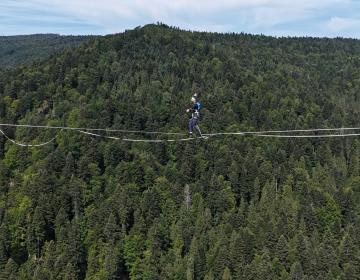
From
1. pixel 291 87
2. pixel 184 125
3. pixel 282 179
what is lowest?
pixel 282 179

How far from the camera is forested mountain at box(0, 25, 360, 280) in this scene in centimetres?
9012

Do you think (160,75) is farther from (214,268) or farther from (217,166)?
(214,268)

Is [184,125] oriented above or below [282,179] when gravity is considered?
above

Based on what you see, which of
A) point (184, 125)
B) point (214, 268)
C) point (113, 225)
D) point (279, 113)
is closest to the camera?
point (214, 268)

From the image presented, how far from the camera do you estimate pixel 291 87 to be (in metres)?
170

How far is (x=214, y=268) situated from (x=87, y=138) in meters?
51.9

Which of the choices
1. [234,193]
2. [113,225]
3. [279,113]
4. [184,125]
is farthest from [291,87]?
[113,225]

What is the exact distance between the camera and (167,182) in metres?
114

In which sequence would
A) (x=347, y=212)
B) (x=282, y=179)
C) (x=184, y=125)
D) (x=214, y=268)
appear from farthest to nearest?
(x=184, y=125) → (x=282, y=179) → (x=347, y=212) → (x=214, y=268)

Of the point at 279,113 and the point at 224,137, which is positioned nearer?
the point at 224,137

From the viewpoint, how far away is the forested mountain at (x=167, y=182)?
90125 mm

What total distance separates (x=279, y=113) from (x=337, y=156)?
1959cm

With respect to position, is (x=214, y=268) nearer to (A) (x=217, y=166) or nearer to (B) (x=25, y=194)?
(A) (x=217, y=166)

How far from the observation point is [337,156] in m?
138
